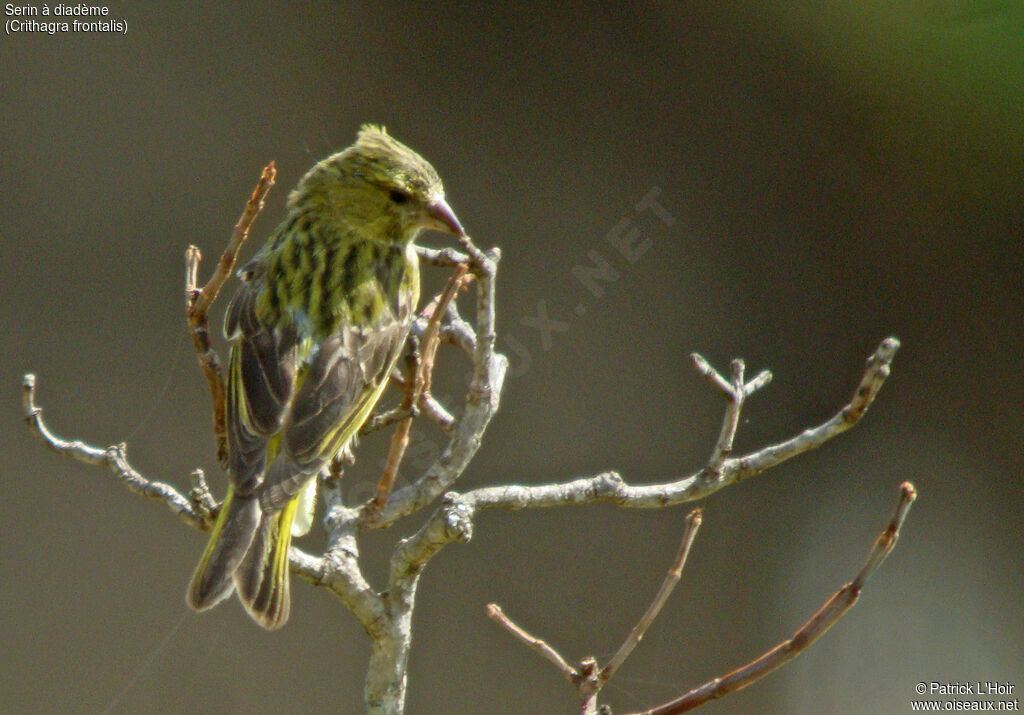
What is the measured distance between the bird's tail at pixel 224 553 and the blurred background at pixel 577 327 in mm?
1678

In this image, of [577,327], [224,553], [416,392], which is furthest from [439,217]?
[577,327]

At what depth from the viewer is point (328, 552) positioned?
Answer: 6.54ft

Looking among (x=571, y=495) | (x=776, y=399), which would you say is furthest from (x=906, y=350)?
(x=571, y=495)

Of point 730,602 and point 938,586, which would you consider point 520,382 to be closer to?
point 730,602

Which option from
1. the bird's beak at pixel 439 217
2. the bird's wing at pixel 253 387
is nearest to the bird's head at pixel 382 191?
the bird's beak at pixel 439 217

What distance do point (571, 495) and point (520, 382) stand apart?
224cm

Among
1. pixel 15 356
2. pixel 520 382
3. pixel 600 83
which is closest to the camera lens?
pixel 15 356

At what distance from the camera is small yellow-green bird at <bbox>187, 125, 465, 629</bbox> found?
2.09 metres

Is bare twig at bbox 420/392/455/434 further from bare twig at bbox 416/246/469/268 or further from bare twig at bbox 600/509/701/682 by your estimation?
bare twig at bbox 600/509/701/682

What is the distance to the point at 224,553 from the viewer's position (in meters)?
2.07

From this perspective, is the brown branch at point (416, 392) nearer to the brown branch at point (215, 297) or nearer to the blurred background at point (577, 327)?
the brown branch at point (215, 297)

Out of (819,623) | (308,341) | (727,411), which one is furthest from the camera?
(308,341)

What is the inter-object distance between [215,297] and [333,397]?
22.4 inches

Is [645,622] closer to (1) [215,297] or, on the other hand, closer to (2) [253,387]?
(1) [215,297]
